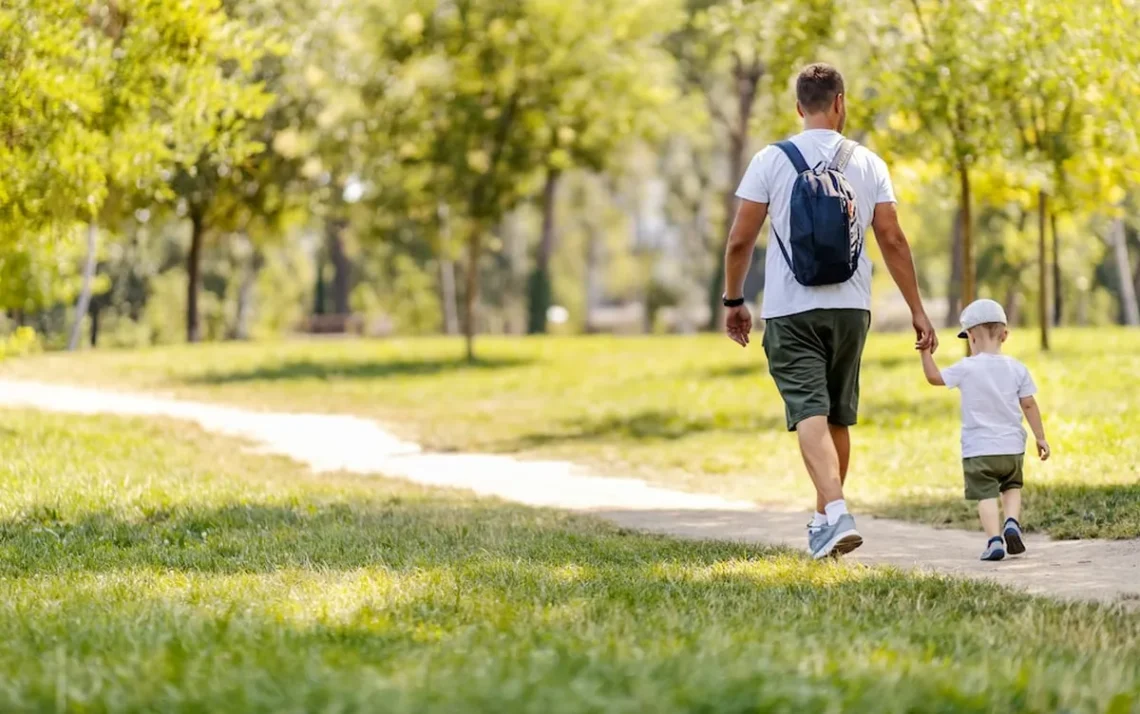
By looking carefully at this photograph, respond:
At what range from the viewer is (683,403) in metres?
19.3

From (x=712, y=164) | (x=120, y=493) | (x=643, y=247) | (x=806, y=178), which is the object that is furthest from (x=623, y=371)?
(x=643, y=247)

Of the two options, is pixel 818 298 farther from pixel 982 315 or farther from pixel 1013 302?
pixel 1013 302

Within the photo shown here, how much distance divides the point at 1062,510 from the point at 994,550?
1874 mm

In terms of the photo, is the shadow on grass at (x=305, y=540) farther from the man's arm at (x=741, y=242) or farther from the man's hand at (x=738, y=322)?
the man's arm at (x=741, y=242)

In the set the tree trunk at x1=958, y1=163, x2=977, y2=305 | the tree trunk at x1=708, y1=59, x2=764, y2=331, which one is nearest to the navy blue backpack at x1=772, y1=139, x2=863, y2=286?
the tree trunk at x1=958, y1=163, x2=977, y2=305

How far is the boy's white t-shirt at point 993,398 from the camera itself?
786cm

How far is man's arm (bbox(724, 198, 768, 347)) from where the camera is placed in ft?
24.0

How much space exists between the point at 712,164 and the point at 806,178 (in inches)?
2240

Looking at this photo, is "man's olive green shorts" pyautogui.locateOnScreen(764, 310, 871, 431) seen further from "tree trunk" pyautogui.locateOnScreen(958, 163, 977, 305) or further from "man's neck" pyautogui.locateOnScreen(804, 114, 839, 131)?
"tree trunk" pyautogui.locateOnScreen(958, 163, 977, 305)

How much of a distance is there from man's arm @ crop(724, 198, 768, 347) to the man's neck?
1.60 feet

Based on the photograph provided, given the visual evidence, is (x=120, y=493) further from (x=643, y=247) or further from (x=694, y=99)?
(x=643, y=247)

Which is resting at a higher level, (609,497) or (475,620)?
(475,620)

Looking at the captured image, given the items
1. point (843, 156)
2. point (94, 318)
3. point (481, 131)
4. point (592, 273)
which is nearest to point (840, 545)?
point (843, 156)

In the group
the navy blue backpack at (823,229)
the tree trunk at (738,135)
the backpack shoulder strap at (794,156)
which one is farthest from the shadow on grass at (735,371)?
the tree trunk at (738,135)
